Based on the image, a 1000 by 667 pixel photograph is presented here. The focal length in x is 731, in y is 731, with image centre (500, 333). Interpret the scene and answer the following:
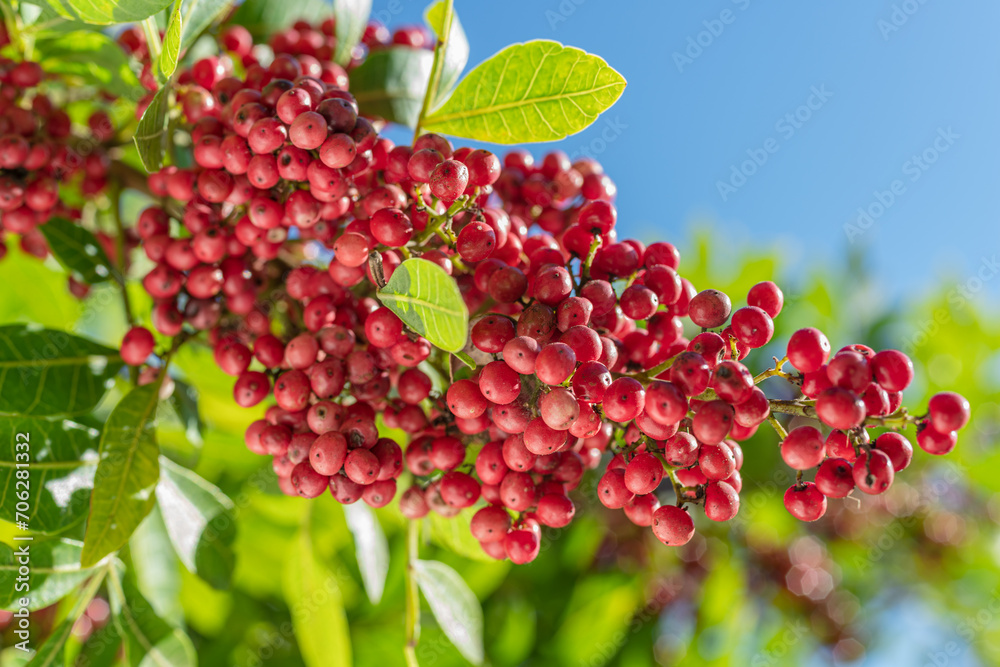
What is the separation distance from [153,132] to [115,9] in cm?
19

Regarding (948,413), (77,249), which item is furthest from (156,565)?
(948,413)

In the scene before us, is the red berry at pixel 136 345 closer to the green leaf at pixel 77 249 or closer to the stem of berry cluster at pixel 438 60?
the green leaf at pixel 77 249

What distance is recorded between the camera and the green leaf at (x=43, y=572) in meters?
1.23

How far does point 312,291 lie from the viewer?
49.8 inches

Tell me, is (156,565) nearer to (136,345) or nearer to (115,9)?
(136,345)

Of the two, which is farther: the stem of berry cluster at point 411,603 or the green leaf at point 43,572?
the stem of berry cluster at point 411,603

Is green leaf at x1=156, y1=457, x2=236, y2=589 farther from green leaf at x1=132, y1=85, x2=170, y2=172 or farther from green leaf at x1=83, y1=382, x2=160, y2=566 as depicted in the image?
green leaf at x1=132, y1=85, x2=170, y2=172

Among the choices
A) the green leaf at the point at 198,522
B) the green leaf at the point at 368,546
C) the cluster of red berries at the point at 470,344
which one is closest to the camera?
the cluster of red berries at the point at 470,344

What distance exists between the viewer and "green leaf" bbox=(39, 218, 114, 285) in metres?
1.50

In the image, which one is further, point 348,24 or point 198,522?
point 348,24

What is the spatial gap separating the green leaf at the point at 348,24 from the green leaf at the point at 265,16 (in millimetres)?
208

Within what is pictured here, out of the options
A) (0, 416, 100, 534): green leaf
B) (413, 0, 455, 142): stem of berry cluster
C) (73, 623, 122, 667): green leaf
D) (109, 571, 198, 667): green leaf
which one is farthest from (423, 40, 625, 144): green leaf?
(73, 623, 122, 667): green leaf

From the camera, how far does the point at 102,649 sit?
5.07 ft

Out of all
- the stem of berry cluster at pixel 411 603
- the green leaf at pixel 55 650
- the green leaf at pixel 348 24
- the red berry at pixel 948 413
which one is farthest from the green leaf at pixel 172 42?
the red berry at pixel 948 413
